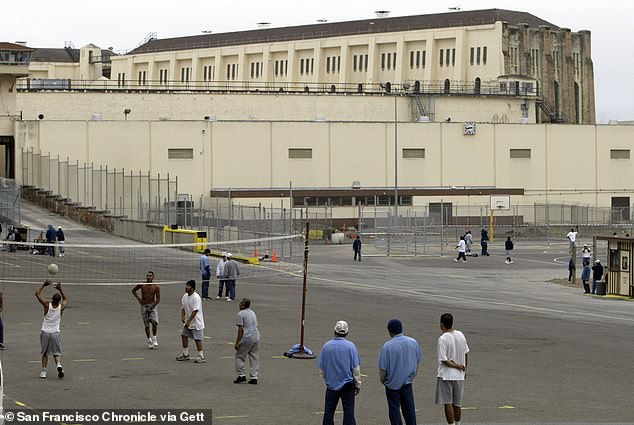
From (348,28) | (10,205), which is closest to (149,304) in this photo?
(10,205)

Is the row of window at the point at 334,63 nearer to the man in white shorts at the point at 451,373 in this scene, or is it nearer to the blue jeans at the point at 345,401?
the man in white shorts at the point at 451,373

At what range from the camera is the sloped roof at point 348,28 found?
115375mm

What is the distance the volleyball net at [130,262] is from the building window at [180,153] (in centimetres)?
2431

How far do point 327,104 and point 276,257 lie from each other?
42.4 m

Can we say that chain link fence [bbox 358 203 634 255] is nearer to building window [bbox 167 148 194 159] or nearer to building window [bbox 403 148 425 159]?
building window [bbox 403 148 425 159]

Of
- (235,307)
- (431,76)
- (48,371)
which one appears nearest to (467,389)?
(48,371)

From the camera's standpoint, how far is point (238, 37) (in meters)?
131

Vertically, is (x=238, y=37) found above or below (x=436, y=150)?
above

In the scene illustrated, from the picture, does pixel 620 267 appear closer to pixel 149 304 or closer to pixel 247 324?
pixel 149 304

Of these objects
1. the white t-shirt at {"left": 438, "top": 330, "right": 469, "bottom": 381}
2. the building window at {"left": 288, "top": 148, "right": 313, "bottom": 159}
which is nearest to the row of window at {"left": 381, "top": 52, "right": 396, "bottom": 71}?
the building window at {"left": 288, "top": 148, "right": 313, "bottom": 159}

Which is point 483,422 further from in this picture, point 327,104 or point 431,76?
point 431,76

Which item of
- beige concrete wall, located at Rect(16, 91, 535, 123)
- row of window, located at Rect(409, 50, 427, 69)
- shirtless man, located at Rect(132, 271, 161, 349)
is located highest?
row of window, located at Rect(409, 50, 427, 69)

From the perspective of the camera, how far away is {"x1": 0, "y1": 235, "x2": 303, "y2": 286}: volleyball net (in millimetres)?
43531

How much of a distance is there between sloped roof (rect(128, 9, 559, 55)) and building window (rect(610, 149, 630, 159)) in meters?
22.4
